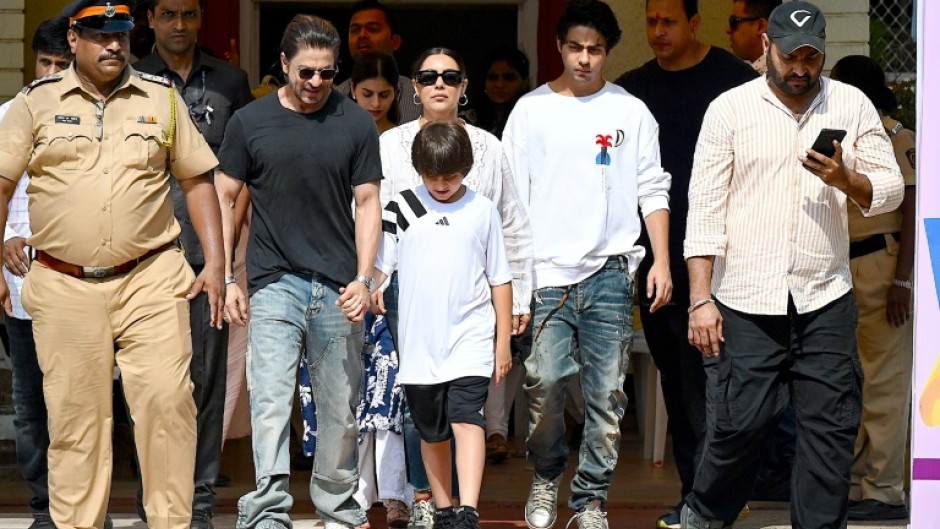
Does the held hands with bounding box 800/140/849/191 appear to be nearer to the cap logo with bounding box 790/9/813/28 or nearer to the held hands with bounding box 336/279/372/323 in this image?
the cap logo with bounding box 790/9/813/28

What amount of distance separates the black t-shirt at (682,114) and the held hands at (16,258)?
2664mm

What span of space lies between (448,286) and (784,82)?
150 centimetres

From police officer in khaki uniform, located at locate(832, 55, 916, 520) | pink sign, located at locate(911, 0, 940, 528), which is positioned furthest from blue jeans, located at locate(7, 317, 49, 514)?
police officer in khaki uniform, located at locate(832, 55, 916, 520)

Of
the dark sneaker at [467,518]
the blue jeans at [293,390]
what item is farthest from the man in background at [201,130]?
the dark sneaker at [467,518]

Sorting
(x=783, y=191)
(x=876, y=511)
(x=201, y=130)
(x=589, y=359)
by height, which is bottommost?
(x=876, y=511)

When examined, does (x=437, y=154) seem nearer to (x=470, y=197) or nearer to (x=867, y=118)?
(x=470, y=197)

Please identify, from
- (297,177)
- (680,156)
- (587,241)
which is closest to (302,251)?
(297,177)

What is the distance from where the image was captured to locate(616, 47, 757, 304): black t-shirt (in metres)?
7.64

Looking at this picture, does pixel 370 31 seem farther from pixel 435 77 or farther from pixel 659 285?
pixel 659 285

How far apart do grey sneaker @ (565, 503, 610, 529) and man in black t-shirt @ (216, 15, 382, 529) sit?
3.16ft

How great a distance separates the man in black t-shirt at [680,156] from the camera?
757cm

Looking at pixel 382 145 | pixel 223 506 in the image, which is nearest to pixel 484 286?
pixel 382 145

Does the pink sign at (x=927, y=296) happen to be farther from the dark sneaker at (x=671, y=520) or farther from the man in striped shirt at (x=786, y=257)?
the dark sneaker at (x=671, y=520)

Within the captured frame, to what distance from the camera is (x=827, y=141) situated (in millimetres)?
6258
